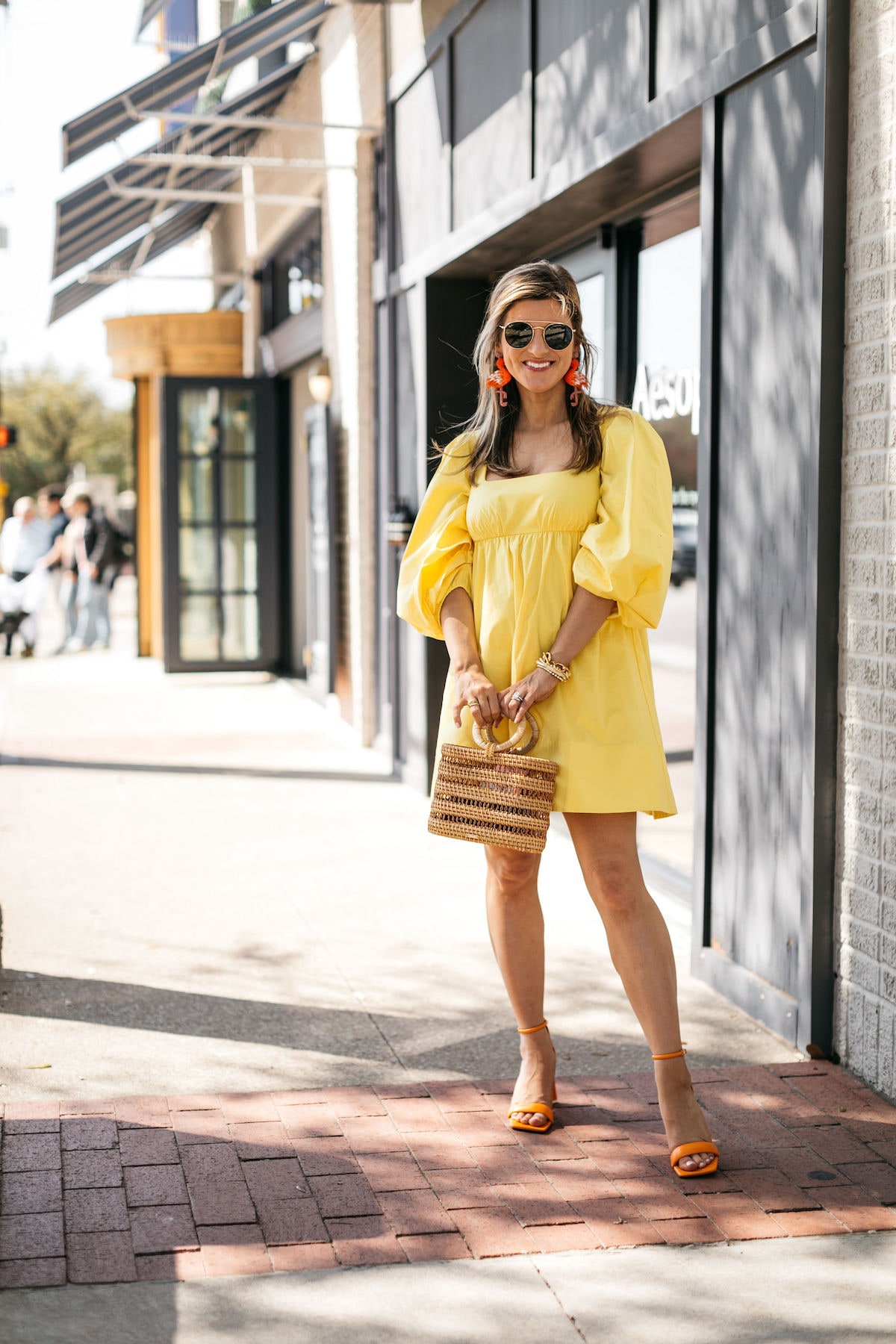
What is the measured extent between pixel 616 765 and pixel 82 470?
179 feet

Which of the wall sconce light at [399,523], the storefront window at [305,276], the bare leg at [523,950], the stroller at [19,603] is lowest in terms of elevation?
the bare leg at [523,950]

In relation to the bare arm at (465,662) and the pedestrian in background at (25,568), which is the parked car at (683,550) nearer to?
the bare arm at (465,662)

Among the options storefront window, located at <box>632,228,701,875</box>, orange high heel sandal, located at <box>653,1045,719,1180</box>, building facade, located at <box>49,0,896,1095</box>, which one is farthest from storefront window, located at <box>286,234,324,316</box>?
orange high heel sandal, located at <box>653,1045,719,1180</box>

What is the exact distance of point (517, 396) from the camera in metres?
3.71

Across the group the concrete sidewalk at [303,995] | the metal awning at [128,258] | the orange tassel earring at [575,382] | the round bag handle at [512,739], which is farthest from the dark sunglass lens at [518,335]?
the metal awning at [128,258]

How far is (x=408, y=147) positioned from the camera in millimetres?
8820

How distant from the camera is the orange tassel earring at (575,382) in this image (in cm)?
360

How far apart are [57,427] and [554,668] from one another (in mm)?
58761

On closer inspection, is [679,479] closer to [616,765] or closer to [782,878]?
[782,878]

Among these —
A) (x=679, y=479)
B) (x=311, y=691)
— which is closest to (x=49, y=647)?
(x=311, y=691)

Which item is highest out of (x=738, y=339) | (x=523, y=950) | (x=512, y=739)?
(x=738, y=339)

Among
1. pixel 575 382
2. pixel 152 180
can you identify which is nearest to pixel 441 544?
pixel 575 382

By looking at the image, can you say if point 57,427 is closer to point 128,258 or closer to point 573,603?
point 128,258

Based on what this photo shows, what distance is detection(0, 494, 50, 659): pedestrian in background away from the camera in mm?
16266
